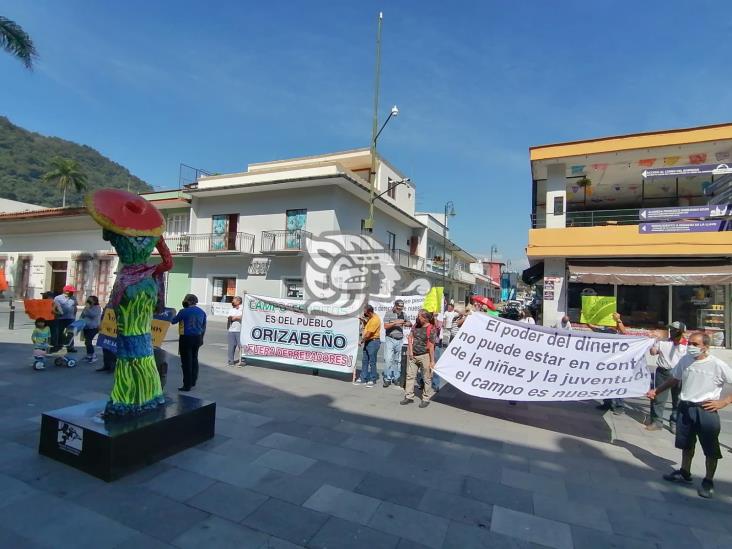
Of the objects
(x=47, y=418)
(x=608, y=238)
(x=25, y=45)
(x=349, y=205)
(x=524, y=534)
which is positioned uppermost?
(x=25, y=45)

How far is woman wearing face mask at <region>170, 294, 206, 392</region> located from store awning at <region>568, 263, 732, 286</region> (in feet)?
40.5

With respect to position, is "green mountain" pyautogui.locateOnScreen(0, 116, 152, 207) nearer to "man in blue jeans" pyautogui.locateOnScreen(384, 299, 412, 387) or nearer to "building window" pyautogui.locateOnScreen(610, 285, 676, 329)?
"man in blue jeans" pyautogui.locateOnScreen(384, 299, 412, 387)

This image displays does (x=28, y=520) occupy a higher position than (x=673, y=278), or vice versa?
(x=673, y=278)

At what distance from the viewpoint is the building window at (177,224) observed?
24.5m

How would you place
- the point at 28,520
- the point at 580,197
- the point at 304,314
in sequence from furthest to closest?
the point at 580,197, the point at 304,314, the point at 28,520

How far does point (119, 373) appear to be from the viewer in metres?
4.21

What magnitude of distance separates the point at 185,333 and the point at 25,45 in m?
11.7

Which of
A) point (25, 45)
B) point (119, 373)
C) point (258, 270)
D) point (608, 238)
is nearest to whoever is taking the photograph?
point (119, 373)

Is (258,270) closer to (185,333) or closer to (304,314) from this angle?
(304,314)

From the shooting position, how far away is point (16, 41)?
11523mm

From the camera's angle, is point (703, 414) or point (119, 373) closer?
point (703, 414)

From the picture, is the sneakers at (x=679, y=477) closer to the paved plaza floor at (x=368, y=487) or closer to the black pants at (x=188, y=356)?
the paved plaza floor at (x=368, y=487)

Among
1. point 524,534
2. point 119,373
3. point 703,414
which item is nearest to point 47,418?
point 119,373

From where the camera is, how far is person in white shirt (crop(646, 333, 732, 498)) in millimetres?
3883
